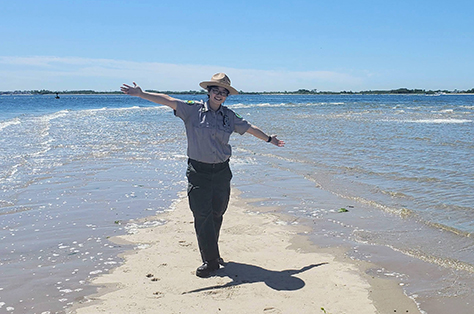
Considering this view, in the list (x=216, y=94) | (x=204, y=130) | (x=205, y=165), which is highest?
(x=216, y=94)

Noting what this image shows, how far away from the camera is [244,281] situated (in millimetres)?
4422

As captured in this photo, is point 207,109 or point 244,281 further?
point 207,109

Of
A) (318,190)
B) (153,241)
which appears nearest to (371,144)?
(318,190)

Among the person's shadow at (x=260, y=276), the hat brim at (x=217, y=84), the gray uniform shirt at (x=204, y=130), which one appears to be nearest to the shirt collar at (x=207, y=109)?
the gray uniform shirt at (x=204, y=130)

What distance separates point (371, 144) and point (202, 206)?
1173cm

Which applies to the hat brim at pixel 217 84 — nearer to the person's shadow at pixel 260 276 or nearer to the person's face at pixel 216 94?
the person's face at pixel 216 94

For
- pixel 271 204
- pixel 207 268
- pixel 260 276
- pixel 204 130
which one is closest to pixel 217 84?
pixel 204 130

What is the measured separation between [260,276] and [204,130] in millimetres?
1572

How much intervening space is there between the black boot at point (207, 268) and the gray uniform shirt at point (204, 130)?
1.04m

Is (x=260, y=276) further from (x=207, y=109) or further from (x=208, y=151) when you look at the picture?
(x=207, y=109)

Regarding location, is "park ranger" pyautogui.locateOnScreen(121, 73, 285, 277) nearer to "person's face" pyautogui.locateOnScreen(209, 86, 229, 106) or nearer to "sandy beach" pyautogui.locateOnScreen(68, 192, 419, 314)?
"person's face" pyautogui.locateOnScreen(209, 86, 229, 106)

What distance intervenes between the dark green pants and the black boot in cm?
5

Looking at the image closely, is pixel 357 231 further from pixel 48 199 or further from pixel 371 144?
pixel 371 144

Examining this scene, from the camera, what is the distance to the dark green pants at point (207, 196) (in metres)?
4.59
